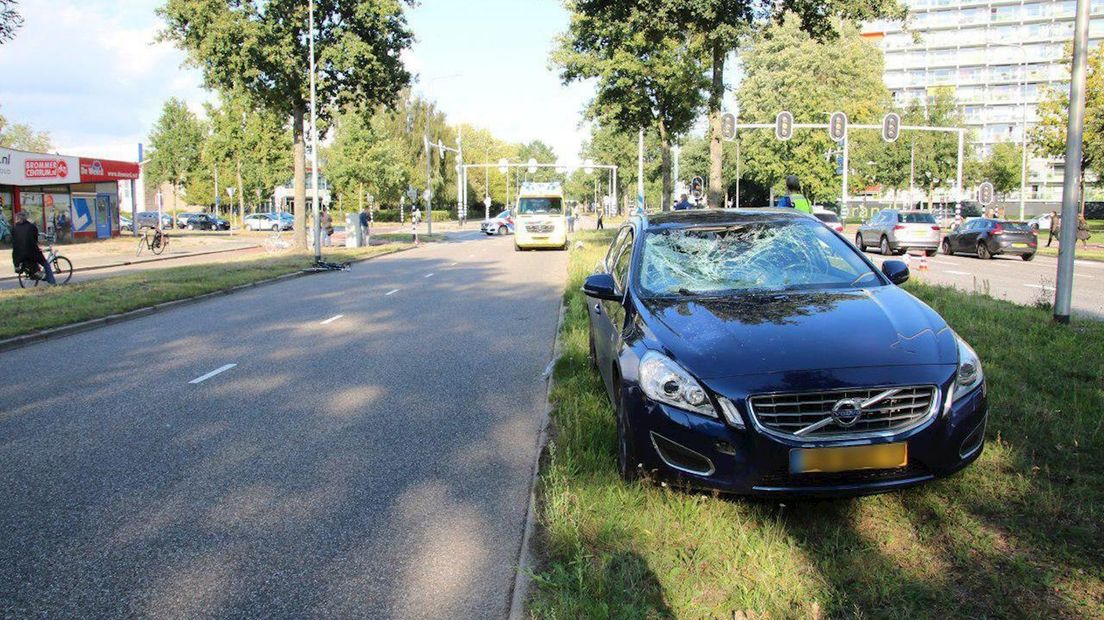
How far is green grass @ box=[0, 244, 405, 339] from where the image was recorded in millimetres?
12719

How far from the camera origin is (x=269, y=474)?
5191 millimetres

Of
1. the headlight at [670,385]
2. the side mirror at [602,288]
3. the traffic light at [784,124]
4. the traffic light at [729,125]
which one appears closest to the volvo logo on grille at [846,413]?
the headlight at [670,385]

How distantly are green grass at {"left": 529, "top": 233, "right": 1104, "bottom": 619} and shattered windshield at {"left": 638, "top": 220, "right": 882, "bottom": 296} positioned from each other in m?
1.10

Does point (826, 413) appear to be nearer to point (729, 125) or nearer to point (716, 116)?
point (716, 116)

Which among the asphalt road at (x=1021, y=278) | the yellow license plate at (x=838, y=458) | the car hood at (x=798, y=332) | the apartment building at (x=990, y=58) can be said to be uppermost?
the apartment building at (x=990, y=58)

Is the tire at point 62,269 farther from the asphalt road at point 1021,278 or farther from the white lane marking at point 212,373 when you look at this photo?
the asphalt road at point 1021,278

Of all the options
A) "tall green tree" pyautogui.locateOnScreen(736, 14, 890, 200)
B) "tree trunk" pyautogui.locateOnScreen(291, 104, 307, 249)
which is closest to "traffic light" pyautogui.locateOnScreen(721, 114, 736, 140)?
"tree trunk" pyautogui.locateOnScreen(291, 104, 307, 249)

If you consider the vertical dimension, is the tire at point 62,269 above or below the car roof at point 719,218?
below

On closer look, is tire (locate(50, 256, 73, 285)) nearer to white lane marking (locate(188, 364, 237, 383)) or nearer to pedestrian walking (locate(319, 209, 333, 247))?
Result: white lane marking (locate(188, 364, 237, 383))

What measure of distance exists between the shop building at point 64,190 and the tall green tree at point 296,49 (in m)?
11.5

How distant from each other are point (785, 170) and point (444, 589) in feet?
199

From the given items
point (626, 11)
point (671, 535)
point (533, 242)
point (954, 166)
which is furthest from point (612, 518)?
point (954, 166)

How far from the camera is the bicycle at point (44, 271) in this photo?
18.3 metres

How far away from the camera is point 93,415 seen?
6.76 meters
